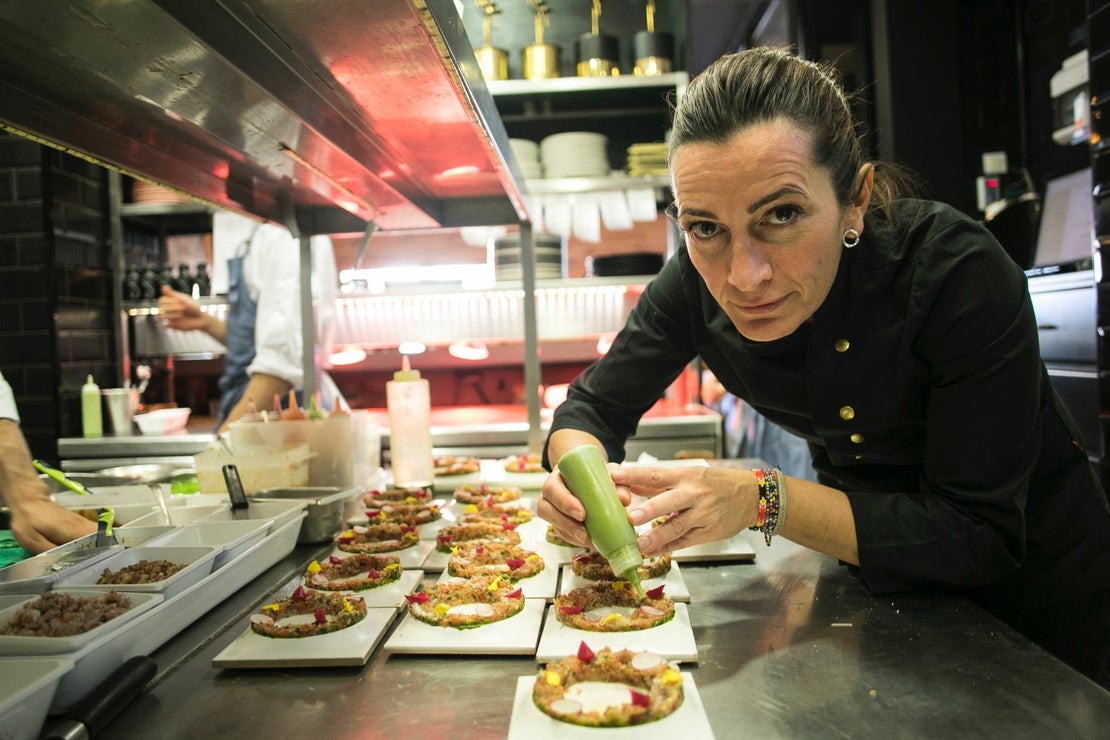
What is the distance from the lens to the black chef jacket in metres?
1.15

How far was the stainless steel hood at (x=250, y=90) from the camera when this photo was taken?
0.95m

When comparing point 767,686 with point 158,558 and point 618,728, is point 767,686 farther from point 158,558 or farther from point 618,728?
point 158,558

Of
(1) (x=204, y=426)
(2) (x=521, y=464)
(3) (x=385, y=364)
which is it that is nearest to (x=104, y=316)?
(1) (x=204, y=426)

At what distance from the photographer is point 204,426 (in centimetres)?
441

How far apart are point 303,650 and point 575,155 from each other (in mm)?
3391

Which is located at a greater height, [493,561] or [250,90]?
[250,90]

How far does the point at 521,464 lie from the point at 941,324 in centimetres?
143

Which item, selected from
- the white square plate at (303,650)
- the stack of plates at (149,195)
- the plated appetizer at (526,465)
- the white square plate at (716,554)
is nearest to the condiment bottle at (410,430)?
the plated appetizer at (526,465)

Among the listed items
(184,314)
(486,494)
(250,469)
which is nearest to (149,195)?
(184,314)

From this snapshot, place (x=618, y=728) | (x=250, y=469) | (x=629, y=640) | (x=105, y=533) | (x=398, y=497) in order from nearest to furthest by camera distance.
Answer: (x=618, y=728) < (x=629, y=640) < (x=105, y=533) < (x=250, y=469) < (x=398, y=497)

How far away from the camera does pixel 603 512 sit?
114 cm

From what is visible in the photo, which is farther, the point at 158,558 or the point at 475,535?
the point at 475,535

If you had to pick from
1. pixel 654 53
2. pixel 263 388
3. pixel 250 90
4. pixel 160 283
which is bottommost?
pixel 263 388

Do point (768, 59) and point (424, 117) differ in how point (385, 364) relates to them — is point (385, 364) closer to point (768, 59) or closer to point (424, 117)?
point (424, 117)
